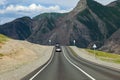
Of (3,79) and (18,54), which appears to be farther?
(18,54)

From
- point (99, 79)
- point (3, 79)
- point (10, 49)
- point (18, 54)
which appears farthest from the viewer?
point (10, 49)

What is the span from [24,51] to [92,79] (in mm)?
80499

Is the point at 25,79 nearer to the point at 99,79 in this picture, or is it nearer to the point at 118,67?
the point at 99,79

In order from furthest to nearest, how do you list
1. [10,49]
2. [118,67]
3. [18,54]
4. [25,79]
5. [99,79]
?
1. [10,49]
2. [18,54]
3. [118,67]
4. [25,79]
5. [99,79]

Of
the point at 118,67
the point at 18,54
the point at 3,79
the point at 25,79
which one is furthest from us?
the point at 18,54

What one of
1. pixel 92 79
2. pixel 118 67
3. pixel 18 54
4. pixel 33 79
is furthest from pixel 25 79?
pixel 18 54

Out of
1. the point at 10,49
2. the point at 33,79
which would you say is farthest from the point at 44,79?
the point at 10,49

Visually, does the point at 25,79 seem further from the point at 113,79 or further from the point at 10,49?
the point at 10,49

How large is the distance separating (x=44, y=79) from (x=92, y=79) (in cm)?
356

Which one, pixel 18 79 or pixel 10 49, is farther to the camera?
pixel 10 49

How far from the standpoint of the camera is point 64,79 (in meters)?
24.3

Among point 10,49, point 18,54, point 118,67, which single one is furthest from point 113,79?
point 10,49

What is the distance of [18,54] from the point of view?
95.3 meters

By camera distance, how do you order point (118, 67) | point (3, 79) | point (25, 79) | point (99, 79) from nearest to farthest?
point (3, 79) < point (99, 79) < point (25, 79) < point (118, 67)
